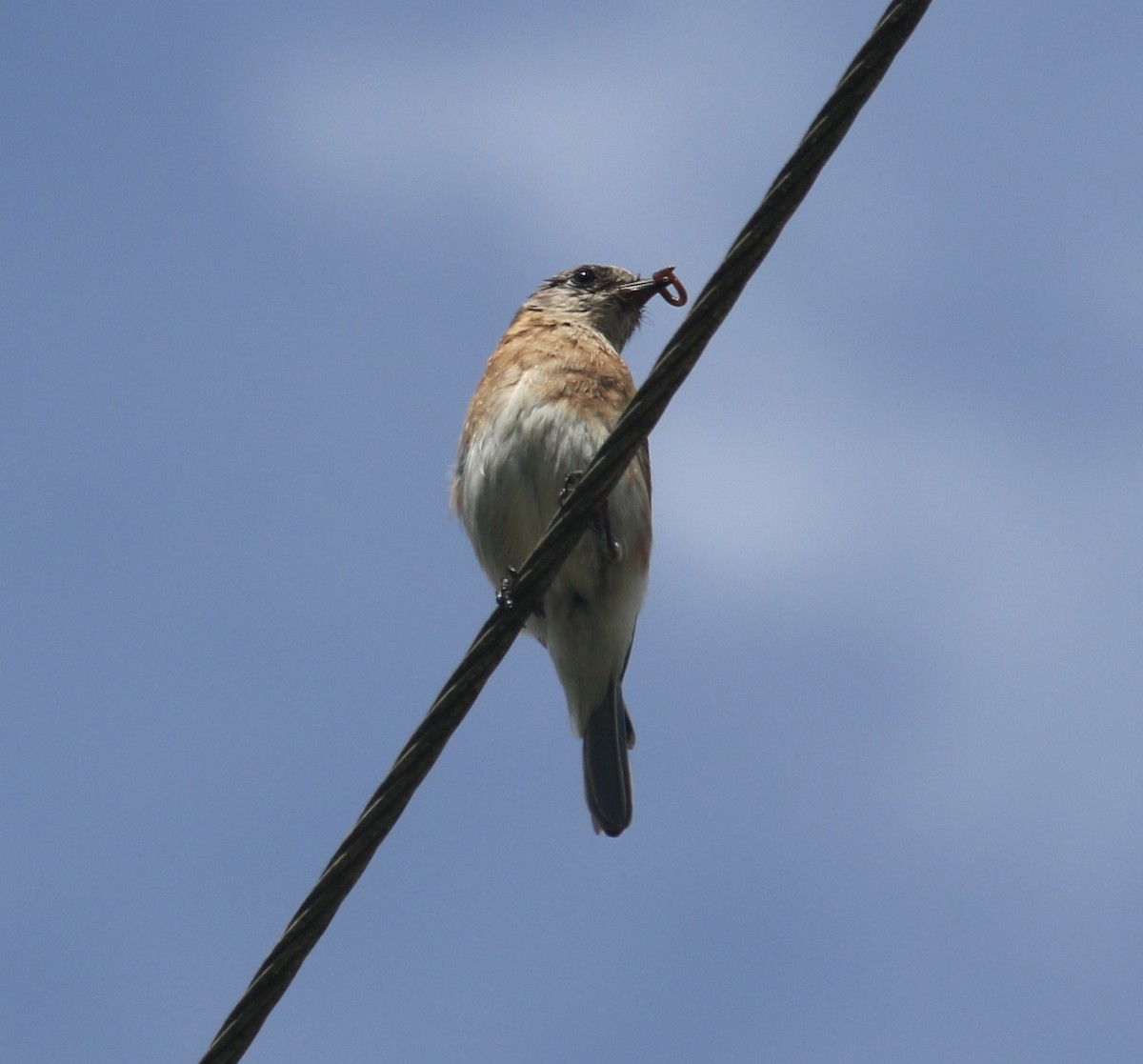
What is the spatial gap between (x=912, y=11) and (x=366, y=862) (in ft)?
8.27

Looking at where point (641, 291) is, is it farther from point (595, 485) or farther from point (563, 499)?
point (595, 485)

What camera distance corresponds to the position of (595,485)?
4383 millimetres

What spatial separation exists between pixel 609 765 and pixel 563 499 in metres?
1.51

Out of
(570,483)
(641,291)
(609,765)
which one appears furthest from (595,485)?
(641,291)

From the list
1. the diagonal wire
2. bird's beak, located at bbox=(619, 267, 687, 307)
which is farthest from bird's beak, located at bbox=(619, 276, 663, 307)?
the diagonal wire

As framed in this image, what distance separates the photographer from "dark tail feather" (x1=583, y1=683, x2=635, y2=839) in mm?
7250

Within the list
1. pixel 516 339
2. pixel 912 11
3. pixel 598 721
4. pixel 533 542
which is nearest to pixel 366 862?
pixel 912 11

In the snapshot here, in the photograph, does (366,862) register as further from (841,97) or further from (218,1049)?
(841,97)

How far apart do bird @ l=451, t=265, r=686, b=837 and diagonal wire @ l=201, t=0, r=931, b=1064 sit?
207 centimetres

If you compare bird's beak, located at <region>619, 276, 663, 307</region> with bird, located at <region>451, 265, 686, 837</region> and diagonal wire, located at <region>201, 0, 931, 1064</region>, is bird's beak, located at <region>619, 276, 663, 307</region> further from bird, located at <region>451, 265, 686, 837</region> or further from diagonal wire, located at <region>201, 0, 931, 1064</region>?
diagonal wire, located at <region>201, 0, 931, 1064</region>

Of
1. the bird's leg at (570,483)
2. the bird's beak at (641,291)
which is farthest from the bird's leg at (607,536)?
the bird's beak at (641,291)

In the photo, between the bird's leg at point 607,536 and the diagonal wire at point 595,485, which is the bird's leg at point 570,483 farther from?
the diagonal wire at point 595,485

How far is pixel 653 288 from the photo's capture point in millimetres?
8258

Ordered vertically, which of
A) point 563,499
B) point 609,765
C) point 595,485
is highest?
point 563,499
